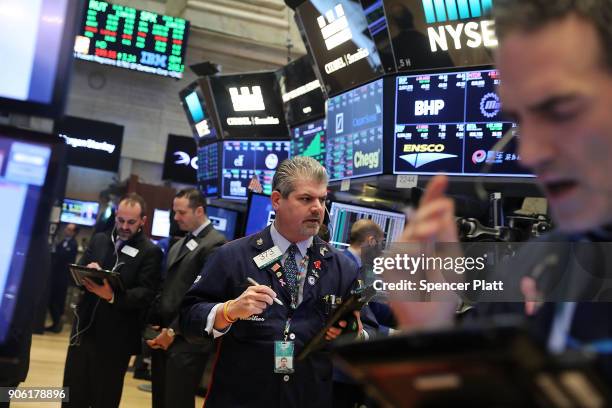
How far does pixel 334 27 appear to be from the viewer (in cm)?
538

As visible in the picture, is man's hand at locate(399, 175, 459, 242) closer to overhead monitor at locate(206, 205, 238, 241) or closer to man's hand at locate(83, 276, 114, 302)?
man's hand at locate(83, 276, 114, 302)

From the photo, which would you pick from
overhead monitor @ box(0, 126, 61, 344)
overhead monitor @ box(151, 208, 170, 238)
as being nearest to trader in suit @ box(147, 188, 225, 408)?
overhead monitor @ box(0, 126, 61, 344)

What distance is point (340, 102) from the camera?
5520 mm

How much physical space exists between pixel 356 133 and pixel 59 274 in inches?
286

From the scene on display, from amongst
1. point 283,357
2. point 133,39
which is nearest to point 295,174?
point 283,357

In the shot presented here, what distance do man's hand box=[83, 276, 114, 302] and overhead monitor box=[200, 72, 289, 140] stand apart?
353 centimetres

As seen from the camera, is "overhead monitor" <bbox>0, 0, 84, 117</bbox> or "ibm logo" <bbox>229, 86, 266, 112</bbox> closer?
"overhead monitor" <bbox>0, 0, 84, 117</bbox>

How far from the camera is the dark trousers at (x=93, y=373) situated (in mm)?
4582

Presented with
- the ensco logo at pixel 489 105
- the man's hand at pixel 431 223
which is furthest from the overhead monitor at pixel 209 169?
the man's hand at pixel 431 223

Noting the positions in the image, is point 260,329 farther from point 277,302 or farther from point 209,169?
point 209,169

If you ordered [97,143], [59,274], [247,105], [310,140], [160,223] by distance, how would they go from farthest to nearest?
[97,143], [59,274], [160,223], [247,105], [310,140]

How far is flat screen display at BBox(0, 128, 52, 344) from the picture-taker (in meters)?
1.19

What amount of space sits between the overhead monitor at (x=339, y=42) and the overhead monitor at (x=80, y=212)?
26.4ft

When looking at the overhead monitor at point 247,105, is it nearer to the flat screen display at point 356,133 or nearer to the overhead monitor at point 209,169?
the overhead monitor at point 209,169
